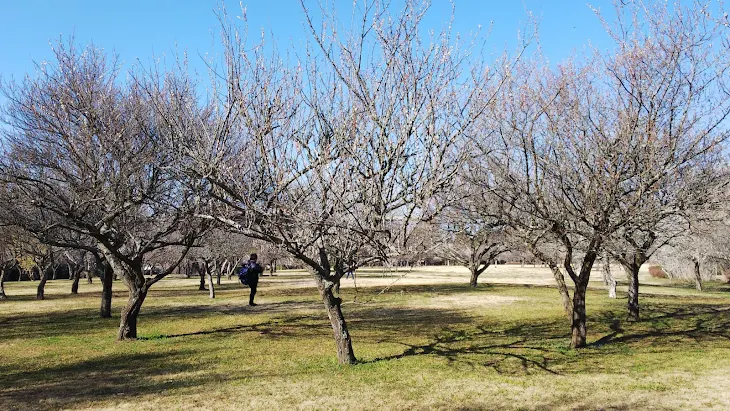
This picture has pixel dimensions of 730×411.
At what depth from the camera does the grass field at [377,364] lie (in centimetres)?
686

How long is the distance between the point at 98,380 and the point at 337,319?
3.81m

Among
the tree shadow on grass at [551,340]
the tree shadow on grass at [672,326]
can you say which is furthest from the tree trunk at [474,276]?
the tree shadow on grass at [551,340]

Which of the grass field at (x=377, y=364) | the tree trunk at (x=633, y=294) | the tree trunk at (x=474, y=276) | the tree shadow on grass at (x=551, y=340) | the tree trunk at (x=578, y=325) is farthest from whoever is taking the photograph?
the tree trunk at (x=474, y=276)

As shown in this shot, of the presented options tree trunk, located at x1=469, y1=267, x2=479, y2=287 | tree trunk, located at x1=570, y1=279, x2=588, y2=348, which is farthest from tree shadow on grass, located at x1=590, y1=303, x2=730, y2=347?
tree trunk, located at x1=469, y1=267, x2=479, y2=287

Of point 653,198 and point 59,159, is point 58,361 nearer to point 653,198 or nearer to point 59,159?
point 59,159

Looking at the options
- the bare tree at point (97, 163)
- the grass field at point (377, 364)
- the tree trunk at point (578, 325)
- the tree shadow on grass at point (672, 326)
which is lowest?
the tree shadow on grass at point (672, 326)

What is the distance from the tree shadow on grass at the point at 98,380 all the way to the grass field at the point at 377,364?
31mm

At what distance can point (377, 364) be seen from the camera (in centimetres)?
896

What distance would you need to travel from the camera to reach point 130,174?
1052 centimetres

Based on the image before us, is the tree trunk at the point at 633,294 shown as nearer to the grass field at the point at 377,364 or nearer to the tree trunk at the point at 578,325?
the grass field at the point at 377,364

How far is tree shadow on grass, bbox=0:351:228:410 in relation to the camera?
7.02 metres

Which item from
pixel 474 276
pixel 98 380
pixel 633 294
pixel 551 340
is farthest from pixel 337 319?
pixel 474 276

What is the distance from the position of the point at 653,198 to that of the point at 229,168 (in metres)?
7.35

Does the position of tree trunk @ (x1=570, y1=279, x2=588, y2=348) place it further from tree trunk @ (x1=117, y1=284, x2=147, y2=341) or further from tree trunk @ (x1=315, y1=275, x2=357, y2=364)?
tree trunk @ (x1=117, y1=284, x2=147, y2=341)
